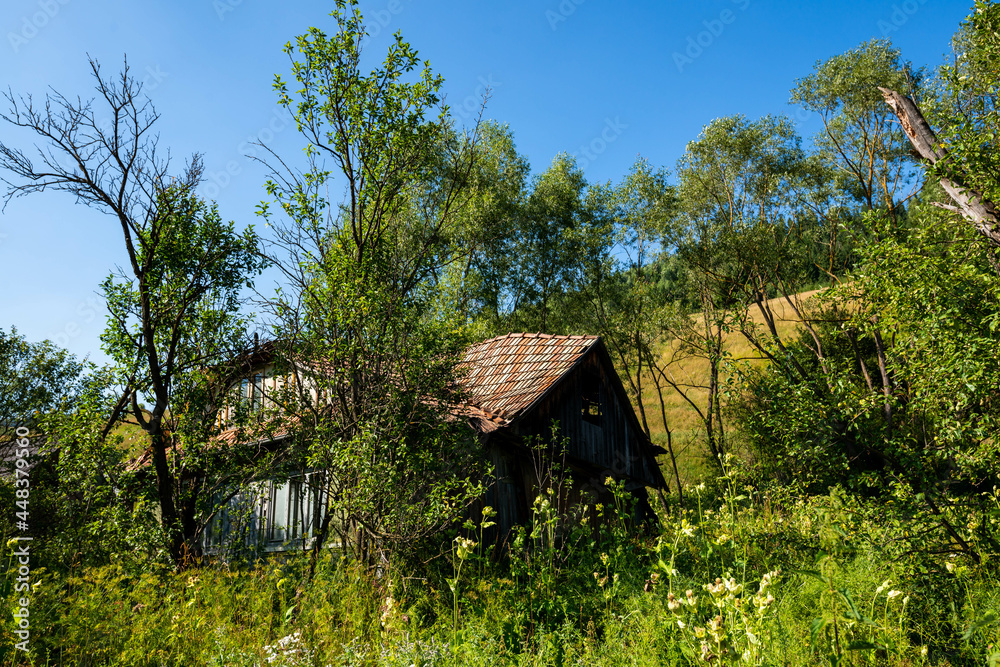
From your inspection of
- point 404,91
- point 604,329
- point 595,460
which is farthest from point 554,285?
point 404,91

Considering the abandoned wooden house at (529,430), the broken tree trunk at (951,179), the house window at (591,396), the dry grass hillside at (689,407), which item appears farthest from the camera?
the dry grass hillside at (689,407)

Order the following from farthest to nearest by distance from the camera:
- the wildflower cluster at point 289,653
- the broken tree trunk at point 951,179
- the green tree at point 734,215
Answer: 1. the green tree at point 734,215
2. the broken tree trunk at point 951,179
3. the wildflower cluster at point 289,653

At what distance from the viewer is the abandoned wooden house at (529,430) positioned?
10.7m

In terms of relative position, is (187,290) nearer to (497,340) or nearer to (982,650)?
(497,340)

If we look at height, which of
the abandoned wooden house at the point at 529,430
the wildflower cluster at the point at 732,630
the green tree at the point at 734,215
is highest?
the green tree at the point at 734,215

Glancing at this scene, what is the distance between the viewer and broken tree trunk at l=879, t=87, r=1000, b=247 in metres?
5.97

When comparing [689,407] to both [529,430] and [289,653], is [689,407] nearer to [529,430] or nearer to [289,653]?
[529,430]

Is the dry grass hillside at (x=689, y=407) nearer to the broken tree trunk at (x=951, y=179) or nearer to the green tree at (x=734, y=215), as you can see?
the green tree at (x=734, y=215)

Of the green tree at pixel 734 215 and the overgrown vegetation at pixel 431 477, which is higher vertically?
the green tree at pixel 734 215

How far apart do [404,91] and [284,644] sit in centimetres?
702

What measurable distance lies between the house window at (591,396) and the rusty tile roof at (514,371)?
3.83 ft

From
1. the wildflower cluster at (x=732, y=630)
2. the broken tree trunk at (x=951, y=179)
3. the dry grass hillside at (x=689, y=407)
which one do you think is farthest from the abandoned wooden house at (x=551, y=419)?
the wildflower cluster at (x=732, y=630)

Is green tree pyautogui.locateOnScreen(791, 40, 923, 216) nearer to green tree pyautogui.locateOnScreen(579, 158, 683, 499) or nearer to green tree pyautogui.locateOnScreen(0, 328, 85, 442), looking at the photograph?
green tree pyautogui.locateOnScreen(579, 158, 683, 499)

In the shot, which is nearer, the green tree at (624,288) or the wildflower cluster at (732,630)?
the wildflower cluster at (732,630)
